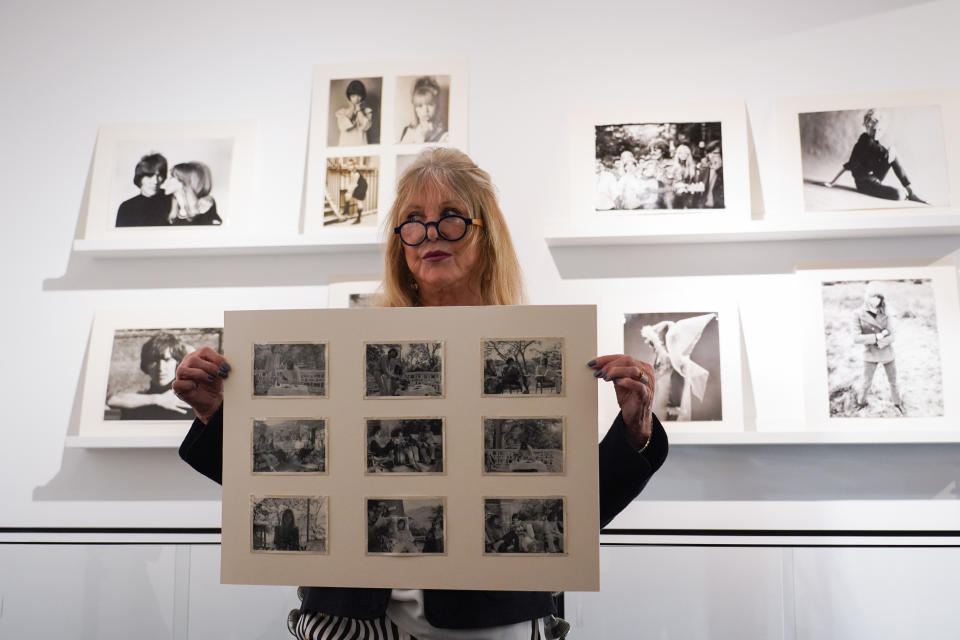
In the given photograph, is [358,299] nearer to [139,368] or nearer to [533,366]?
[139,368]

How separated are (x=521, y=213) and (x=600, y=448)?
1.14m

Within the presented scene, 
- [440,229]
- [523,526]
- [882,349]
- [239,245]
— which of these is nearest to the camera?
[523,526]

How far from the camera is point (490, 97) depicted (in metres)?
2.30

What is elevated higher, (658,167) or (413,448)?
(658,167)

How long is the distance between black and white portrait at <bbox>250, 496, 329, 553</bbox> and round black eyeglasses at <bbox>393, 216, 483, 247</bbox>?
17.7 inches

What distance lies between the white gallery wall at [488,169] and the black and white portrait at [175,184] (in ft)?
0.36

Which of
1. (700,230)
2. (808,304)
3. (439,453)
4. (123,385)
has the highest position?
(700,230)

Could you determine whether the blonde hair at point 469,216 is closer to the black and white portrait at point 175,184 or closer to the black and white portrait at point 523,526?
the black and white portrait at point 523,526

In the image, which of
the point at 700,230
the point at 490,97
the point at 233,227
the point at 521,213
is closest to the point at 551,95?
the point at 490,97

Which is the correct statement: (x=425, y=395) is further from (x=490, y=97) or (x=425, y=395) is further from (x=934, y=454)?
(x=934, y=454)

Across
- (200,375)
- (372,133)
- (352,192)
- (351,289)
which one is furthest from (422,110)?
(200,375)

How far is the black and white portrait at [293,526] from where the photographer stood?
1107 mm

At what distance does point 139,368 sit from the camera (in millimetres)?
2291

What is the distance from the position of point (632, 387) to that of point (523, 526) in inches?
9.9
